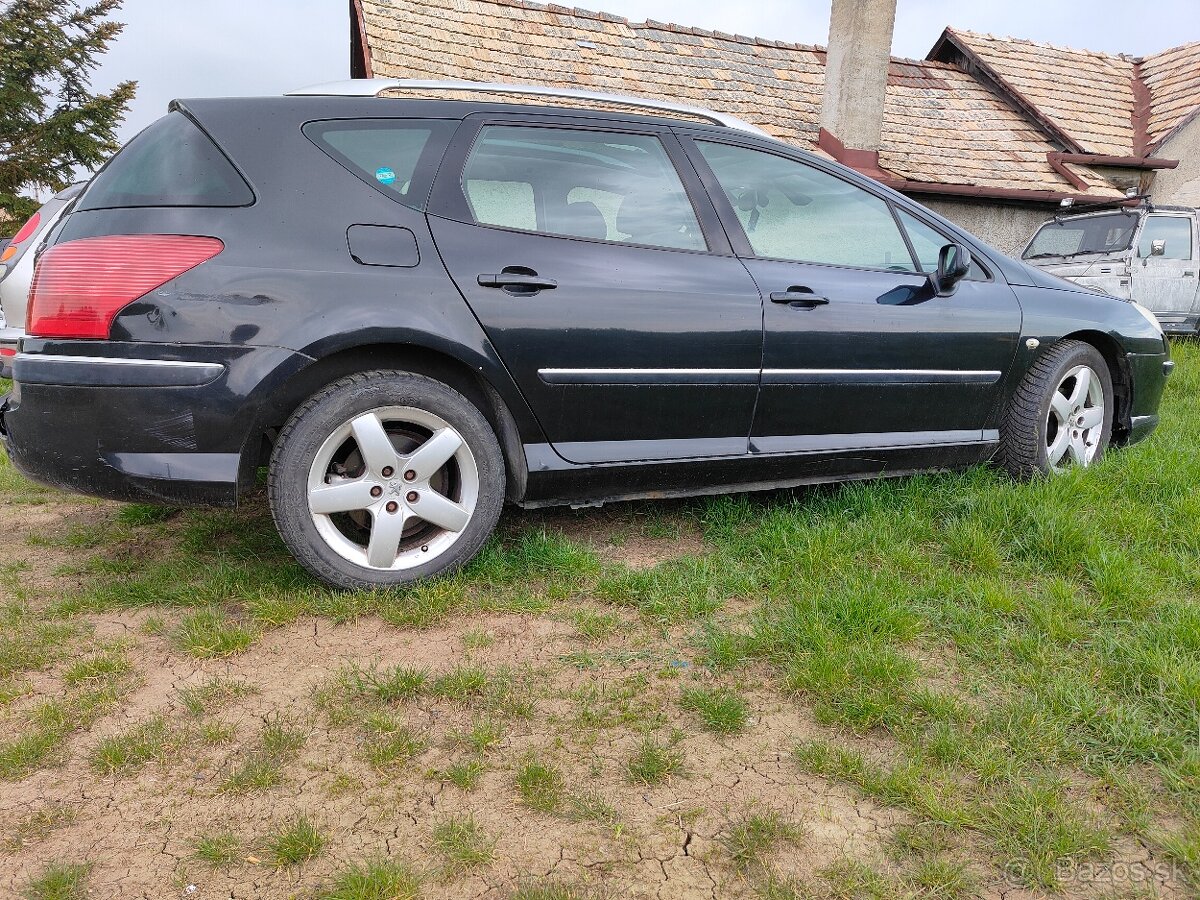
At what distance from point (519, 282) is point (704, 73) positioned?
11235 mm

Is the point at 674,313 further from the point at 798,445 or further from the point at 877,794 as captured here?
the point at 877,794

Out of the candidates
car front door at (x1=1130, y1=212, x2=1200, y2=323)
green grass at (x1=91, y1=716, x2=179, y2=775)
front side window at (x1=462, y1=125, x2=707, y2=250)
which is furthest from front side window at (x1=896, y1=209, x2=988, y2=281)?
car front door at (x1=1130, y1=212, x2=1200, y2=323)

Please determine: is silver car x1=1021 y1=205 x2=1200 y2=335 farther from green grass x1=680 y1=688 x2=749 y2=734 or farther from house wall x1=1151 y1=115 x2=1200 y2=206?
green grass x1=680 y1=688 x2=749 y2=734

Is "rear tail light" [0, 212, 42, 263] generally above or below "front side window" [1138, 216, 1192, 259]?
below

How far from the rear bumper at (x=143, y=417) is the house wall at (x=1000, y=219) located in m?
11.4

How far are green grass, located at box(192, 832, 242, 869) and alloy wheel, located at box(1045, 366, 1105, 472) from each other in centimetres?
370

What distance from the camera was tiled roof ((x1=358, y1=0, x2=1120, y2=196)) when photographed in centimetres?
1124

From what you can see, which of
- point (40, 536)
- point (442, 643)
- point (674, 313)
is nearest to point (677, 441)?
point (674, 313)

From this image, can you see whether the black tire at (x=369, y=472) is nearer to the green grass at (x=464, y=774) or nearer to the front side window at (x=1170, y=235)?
the green grass at (x=464, y=774)

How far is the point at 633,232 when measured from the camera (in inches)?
128

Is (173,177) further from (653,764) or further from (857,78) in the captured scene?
(857,78)

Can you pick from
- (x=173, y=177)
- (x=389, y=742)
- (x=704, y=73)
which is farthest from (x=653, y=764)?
(x=704, y=73)

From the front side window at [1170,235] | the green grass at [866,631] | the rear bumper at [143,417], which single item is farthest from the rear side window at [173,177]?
the front side window at [1170,235]

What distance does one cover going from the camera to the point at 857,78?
11.3m
